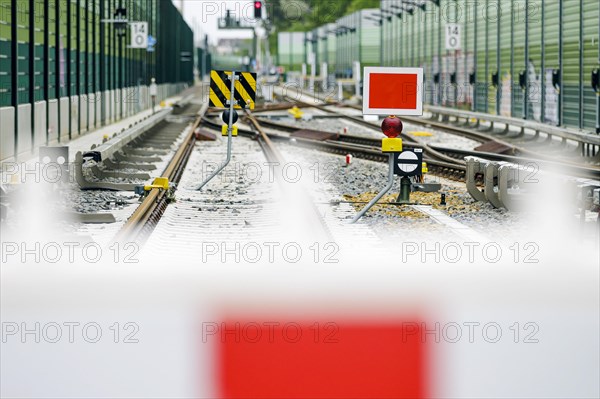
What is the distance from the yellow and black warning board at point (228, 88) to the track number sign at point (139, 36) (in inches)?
1060

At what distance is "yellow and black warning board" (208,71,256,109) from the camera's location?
41.5 ft

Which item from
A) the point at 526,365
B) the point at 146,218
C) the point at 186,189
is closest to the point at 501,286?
the point at 526,365

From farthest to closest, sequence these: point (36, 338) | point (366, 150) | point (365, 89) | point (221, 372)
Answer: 1. point (366, 150)
2. point (365, 89)
3. point (36, 338)
4. point (221, 372)

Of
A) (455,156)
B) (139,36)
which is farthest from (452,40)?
(455,156)

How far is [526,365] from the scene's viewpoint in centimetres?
192

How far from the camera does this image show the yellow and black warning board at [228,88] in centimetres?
1265

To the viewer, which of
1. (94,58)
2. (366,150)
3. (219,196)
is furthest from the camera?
(94,58)

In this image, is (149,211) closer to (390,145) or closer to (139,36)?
(390,145)

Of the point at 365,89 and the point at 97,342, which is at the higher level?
the point at 365,89

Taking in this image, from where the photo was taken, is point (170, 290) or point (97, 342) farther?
point (170, 290)

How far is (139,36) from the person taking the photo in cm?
3953

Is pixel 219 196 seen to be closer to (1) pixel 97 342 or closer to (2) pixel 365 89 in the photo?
(2) pixel 365 89

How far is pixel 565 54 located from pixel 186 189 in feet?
72.6

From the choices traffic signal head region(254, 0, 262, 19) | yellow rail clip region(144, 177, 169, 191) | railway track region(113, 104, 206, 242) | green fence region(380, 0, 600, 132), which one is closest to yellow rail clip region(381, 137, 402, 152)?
railway track region(113, 104, 206, 242)
